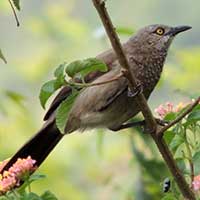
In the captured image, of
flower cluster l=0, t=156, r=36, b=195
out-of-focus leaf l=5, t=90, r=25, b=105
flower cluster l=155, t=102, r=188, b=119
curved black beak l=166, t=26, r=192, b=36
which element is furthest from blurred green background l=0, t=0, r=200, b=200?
flower cluster l=0, t=156, r=36, b=195

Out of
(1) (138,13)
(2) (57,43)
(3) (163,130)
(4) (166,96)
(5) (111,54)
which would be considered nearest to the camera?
(3) (163,130)

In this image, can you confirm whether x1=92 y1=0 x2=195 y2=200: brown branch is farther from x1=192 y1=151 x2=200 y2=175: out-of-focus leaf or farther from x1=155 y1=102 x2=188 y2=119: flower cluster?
x1=155 y1=102 x2=188 y2=119: flower cluster

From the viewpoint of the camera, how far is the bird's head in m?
3.74

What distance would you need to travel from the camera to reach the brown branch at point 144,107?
6.83 feet

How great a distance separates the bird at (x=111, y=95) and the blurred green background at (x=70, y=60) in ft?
0.80

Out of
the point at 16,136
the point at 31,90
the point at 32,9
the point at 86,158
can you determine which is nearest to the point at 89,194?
the point at 86,158

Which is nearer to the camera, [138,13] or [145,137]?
[145,137]

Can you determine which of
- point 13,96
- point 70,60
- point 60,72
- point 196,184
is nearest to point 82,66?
point 60,72

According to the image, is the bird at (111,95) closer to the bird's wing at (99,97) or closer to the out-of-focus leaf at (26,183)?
the bird's wing at (99,97)

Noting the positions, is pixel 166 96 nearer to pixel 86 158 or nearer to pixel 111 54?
pixel 86 158

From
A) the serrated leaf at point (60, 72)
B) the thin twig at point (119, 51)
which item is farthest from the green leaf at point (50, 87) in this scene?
the thin twig at point (119, 51)

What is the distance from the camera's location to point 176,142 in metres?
2.35

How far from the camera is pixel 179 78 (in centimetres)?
527

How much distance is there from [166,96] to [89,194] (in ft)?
3.70
